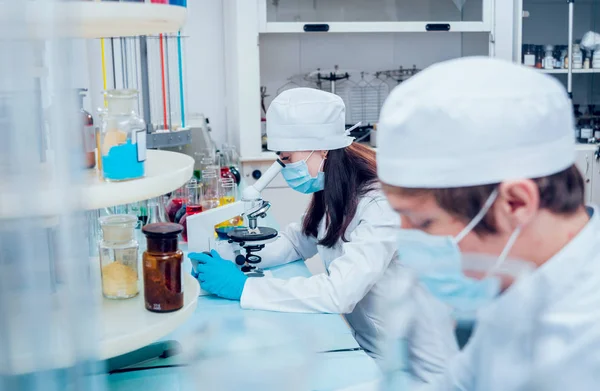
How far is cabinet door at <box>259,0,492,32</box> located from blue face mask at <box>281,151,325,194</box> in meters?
1.79

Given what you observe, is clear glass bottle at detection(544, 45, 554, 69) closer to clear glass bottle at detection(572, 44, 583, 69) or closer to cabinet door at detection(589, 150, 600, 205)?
clear glass bottle at detection(572, 44, 583, 69)

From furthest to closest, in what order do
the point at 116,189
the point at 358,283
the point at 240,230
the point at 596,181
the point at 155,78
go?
the point at 596,181, the point at 155,78, the point at 240,230, the point at 358,283, the point at 116,189

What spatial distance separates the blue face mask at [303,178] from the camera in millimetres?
1863

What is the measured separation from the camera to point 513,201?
31.7 inches

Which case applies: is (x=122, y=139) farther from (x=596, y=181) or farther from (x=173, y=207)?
(x=596, y=181)

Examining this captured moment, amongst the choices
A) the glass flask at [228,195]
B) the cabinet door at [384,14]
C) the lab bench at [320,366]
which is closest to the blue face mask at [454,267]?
the lab bench at [320,366]

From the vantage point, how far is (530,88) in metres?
0.80

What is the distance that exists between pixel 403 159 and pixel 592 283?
0.28 metres

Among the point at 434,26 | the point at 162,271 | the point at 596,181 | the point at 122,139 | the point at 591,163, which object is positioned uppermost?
the point at 434,26

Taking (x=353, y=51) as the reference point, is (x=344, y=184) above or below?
below

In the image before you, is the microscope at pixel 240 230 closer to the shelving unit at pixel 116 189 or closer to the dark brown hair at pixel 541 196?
the shelving unit at pixel 116 189

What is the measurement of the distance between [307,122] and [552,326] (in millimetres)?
1172

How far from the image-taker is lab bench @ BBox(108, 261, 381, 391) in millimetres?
1261

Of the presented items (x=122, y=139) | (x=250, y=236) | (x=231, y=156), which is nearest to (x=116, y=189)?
(x=122, y=139)
